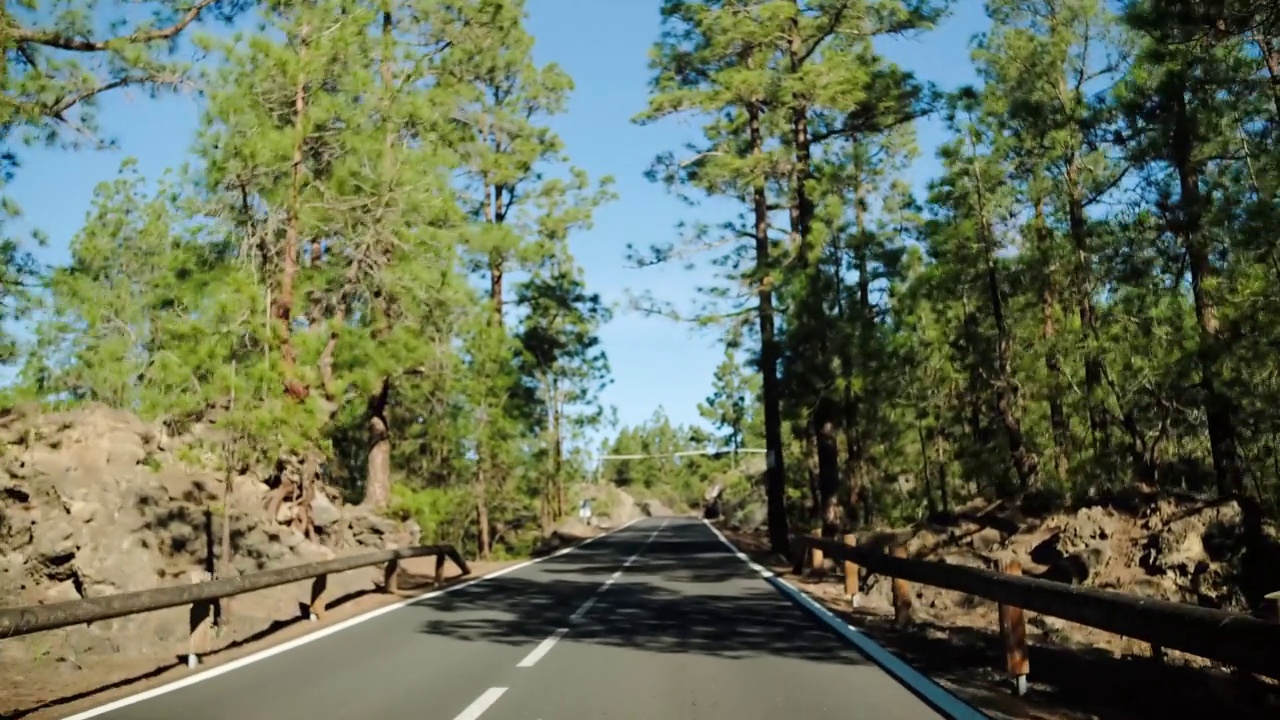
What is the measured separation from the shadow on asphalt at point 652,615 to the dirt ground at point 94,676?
1.96 meters

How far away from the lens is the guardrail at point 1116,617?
18.0 ft

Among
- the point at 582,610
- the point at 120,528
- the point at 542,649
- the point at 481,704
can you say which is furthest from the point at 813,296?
the point at 481,704

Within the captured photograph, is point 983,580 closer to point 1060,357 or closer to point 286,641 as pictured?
point 286,641

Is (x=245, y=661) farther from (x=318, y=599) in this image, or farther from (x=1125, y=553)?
(x=1125, y=553)

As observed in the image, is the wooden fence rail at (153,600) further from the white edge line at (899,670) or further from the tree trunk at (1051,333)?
the tree trunk at (1051,333)

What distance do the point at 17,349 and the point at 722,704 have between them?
77.3ft

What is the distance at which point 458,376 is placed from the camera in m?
28.3

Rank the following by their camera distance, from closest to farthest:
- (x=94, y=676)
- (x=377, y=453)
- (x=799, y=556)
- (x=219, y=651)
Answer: (x=94, y=676) → (x=219, y=651) → (x=799, y=556) → (x=377, y=453)

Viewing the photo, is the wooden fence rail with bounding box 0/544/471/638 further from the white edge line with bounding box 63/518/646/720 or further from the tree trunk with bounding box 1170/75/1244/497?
the tree trunk with bounding box 1170/75/1244/497

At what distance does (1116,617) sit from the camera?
6.75 meters

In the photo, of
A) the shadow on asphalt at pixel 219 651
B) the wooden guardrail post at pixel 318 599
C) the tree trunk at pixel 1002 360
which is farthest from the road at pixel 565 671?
the tree trunk at pixel 1002 360

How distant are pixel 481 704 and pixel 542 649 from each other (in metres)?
3.04

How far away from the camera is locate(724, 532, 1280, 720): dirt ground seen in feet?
25.6

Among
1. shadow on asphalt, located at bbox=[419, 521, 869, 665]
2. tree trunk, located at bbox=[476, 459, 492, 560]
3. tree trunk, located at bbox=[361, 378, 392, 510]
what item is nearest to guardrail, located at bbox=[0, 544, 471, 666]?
shadow on asphalt, located at bbox=[419, 521, 869, 665]
